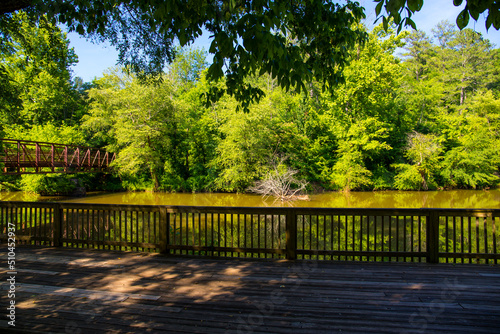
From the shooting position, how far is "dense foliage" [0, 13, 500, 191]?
20.1 metres

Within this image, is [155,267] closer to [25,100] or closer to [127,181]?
[127,181]

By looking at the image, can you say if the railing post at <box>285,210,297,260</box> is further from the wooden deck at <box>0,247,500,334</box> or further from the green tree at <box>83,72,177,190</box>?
the green tree at <box>83,72,177,190</box>

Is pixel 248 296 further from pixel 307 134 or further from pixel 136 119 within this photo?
pixel 136 119

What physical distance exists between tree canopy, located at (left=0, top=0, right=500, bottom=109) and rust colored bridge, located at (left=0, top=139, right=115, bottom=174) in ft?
38.3

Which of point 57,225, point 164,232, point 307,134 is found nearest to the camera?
point 164,232

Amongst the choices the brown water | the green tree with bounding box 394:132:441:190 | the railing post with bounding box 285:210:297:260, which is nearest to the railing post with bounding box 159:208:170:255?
the railing post with bounding box 285:210:297:260

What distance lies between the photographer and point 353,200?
1788 centimetres

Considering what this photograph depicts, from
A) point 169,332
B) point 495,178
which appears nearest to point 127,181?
point 169,332

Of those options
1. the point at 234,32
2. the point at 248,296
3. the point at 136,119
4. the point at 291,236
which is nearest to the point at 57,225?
the point at 248,296

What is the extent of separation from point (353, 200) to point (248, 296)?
15883mm

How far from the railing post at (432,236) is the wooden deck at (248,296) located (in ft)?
0.48

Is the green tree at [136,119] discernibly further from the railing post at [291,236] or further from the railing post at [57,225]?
the railing post at [291,236]

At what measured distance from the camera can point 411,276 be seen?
12.8ft

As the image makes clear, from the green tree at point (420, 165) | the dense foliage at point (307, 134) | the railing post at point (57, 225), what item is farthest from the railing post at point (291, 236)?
the green tree at point (420, 165)
